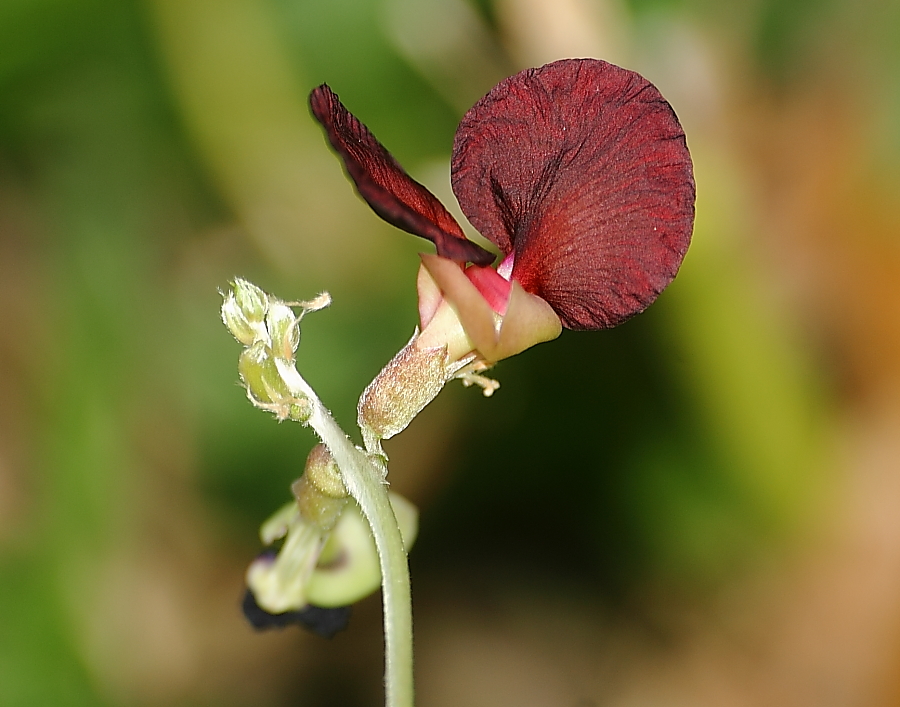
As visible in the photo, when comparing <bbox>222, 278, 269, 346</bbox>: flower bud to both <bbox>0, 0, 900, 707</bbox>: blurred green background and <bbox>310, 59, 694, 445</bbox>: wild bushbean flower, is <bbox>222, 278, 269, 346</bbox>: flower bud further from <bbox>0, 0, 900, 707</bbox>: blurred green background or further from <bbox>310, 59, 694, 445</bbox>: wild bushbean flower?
<bbox>0, 0, 900, 707</bbox>: blurred green background

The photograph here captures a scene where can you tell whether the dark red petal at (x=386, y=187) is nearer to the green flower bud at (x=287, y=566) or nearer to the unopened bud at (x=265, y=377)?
the unopened bud at (x=265, y=377)

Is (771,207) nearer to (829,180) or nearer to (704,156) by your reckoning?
(829,180)

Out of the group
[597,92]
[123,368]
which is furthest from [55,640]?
[597,92]

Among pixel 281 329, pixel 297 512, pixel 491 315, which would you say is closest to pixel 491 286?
pixel 491 315

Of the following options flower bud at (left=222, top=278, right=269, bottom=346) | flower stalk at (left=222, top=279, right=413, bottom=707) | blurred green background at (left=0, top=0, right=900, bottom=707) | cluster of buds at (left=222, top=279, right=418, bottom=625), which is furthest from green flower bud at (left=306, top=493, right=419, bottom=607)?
blurred green background at (left=0, top=0, right=900, bottom=707)

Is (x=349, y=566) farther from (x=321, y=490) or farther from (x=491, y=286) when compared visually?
(x=491, y=286)

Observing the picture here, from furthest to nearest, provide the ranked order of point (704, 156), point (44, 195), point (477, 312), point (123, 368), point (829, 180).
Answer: point (829, 180) < point (44, 195) < point (123, 368) < point (704, 156) < point (477, 312)
